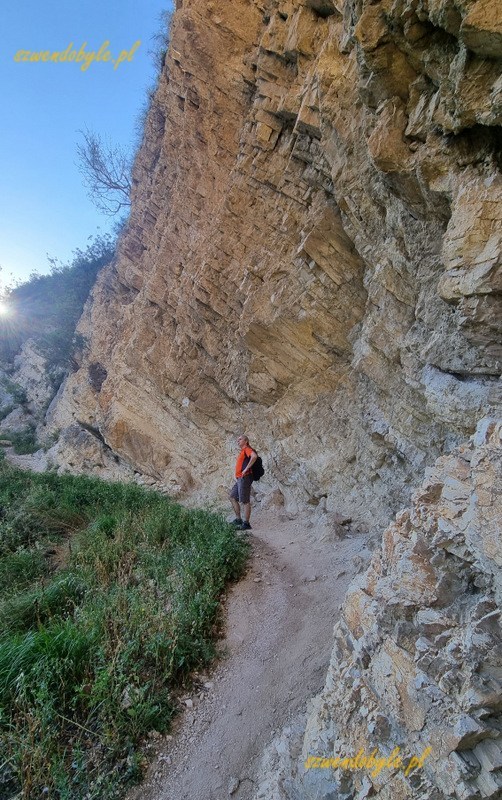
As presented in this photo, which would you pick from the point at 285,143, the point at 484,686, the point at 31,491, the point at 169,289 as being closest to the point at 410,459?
the point at 484,686

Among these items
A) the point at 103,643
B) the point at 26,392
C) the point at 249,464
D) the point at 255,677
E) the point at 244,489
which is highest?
the point at 249,464

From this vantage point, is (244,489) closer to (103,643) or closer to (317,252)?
(103,643)

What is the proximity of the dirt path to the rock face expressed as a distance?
149cm

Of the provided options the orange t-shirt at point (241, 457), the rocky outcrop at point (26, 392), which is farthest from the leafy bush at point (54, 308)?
the orange t-shirt at point (241, 457)

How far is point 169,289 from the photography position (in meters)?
10.0

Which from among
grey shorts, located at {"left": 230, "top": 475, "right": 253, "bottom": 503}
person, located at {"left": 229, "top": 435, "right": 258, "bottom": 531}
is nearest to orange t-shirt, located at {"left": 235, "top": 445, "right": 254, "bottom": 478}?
person, located at {"left": 229, "top": 435, "right": 258, "bottom": 531}

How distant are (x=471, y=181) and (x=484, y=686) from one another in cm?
319

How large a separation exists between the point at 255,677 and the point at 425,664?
1.94 m

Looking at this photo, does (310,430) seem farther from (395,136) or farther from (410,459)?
(395,136)

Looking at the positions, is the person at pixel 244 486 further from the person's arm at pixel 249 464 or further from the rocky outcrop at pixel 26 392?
the rocky outcrop at pixel 26 392

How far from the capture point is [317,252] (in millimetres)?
6090

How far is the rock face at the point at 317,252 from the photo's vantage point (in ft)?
9.83

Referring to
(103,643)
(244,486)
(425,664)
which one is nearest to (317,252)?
(244,486)

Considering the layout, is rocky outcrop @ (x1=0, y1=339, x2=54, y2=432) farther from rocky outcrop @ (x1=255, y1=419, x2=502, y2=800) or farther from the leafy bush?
rocky outcrop @ (x1=255, y1=419, x2=502, y2=800)
